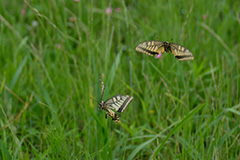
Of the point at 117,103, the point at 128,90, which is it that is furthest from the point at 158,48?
the point at 128,90

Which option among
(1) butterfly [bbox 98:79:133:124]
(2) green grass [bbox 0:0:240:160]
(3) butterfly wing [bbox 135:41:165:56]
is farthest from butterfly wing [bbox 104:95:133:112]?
(3) butterfly wing [bbox 135:41:165:56]

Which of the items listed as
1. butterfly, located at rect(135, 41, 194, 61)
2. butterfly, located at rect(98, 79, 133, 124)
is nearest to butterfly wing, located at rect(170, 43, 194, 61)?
butterfly, located at rect(135, 41, 194, 61)

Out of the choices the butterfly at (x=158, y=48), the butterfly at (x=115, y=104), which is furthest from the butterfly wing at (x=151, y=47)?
the butterfly at (x=115, y=104)

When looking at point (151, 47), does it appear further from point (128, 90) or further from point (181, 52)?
point (128, 90)

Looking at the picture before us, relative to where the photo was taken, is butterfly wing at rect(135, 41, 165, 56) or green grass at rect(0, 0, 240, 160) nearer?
butterfly wing at rect(135, 41, 165, 56)

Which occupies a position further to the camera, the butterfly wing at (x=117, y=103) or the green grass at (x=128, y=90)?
the green grass at (x=128, y=90)

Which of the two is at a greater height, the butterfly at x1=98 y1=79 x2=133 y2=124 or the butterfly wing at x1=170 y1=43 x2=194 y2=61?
the butterfly wing at x1=170 y1=43 x2=194 y2=61

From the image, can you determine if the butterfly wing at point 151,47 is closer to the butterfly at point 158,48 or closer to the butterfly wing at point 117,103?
the butterfly at point 158,48

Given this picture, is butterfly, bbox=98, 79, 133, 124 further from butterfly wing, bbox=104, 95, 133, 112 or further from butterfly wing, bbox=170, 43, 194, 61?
butterfly wing, bbox=170, 43, 194, 61
